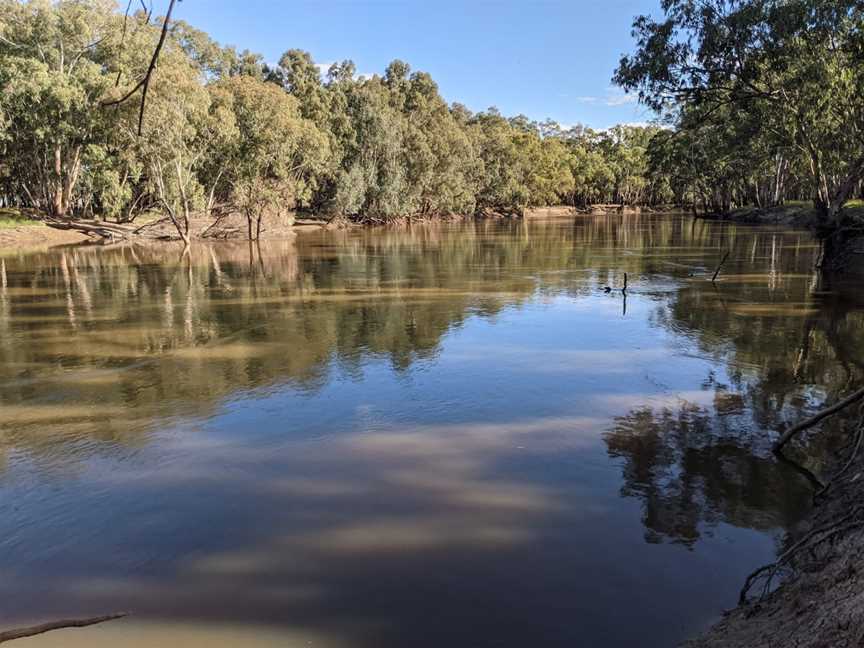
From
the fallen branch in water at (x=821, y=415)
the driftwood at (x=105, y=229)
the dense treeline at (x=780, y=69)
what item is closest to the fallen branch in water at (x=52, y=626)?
the fallen branch in water at (x=821, y=415)

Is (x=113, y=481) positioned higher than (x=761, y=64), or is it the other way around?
(x=761, y=64)

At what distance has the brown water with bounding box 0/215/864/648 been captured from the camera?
579 cm

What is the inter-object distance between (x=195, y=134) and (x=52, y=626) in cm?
4002

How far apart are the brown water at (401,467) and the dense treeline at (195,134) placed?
11965mm

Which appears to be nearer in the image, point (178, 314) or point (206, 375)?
point (206, 375)

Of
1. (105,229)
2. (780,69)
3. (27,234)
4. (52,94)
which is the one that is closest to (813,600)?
(780,69)

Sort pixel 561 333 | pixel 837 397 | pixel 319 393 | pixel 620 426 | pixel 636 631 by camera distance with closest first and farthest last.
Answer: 1. pixel 636 631
2. pixel 620 426
3. pixel 837 397
4. pixel 319 393
5. pixel 561 333

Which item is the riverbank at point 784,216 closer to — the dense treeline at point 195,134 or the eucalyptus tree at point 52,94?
the dense treeline at point 195,134

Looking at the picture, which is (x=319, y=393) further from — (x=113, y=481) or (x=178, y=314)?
(x=178, y=314)

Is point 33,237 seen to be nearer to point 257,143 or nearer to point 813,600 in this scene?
point 257,143

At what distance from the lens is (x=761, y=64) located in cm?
2561

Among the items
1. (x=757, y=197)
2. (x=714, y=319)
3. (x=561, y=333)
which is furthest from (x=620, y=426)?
(x=757, y=197)

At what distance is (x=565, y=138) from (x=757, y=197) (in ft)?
226

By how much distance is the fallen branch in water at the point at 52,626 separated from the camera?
512 cm
